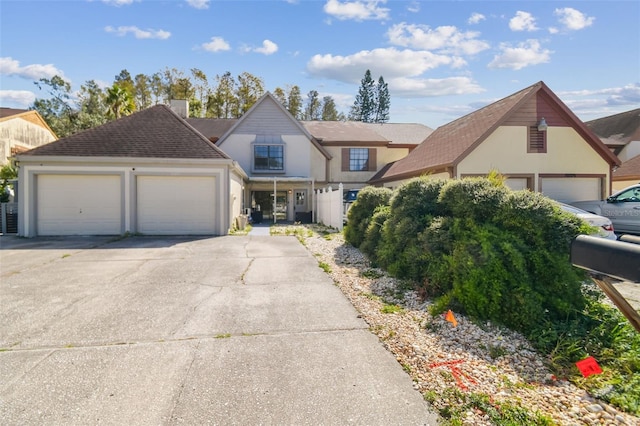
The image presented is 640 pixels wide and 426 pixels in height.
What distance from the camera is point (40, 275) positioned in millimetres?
7402

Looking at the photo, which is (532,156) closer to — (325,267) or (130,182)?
(325,267)

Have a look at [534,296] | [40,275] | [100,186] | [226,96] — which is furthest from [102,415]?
[226,96]

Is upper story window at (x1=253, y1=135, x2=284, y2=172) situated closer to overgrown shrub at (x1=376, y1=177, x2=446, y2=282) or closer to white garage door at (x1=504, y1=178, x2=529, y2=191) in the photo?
white garage door at (x1=504, y1=178, x2=529, y2=191)

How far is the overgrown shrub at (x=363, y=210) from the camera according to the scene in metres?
9.61

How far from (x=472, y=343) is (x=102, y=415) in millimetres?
3816

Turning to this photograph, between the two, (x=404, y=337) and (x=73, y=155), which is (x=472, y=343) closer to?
(x=404, y=337)

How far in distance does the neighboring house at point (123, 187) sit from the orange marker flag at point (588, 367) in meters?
12.2

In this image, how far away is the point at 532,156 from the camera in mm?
14422

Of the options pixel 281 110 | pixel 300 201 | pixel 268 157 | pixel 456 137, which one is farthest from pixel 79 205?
pixel 456 137

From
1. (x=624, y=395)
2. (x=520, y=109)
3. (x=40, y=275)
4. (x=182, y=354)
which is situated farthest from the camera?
(x=520, y=109)

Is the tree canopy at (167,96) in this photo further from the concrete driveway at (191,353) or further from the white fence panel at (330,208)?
the concrete driveway at (191,353)

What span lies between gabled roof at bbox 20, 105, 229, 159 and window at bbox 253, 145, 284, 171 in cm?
727

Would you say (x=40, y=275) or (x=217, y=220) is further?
(x=217, y=220)

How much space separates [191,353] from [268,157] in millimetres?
19273
